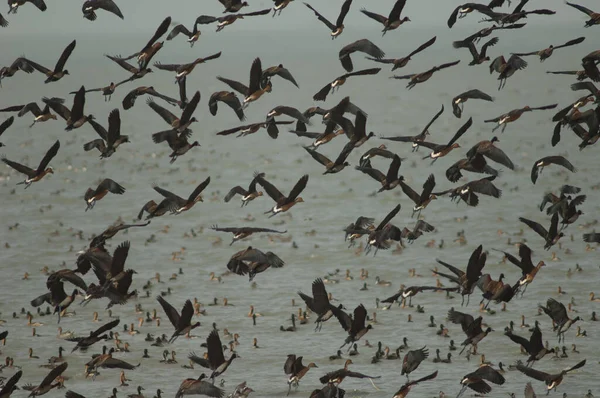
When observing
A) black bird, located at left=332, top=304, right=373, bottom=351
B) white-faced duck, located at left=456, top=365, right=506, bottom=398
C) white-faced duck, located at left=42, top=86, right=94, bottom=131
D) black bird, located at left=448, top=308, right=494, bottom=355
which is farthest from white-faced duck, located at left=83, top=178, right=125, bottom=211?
white-faced duck, located at left=456, top=365, right=506, bottom=398

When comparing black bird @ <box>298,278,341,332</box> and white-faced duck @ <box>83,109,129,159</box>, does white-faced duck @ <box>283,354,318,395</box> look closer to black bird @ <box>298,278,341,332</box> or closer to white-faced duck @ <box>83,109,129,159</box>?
black bird @ <box>298,278,341,332</box>

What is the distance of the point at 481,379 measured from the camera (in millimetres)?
17609

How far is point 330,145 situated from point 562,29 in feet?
154

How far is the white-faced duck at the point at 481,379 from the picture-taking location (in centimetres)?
1722

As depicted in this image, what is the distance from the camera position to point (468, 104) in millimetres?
48000

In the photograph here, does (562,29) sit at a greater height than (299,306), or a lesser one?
greater

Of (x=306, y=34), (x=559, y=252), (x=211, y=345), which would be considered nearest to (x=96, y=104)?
(x=559, y=252)

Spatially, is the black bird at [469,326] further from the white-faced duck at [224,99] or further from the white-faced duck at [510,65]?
the white-faced duck at [224,99]

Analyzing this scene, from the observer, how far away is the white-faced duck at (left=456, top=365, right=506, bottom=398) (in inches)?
678

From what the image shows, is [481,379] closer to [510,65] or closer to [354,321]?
[354,321]

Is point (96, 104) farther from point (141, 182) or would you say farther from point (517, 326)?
point (517, 326)

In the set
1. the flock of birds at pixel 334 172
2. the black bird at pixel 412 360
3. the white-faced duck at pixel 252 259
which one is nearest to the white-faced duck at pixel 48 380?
the flock of birds at pixel 334 172

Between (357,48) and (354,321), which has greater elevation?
(357,48)

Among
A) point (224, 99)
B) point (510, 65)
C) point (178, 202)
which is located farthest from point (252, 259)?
point (510, 65)
